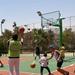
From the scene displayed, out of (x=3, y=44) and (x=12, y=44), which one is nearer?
(x=12, y=44)

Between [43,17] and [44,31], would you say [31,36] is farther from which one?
[43,17]

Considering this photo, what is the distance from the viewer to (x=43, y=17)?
25.1 m

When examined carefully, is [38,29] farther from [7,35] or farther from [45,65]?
[45,65]

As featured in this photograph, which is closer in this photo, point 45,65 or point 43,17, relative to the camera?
point 45,65

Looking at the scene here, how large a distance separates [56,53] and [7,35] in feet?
120

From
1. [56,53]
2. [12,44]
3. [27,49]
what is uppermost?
[12,44]

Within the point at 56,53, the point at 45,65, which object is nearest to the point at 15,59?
the point at 56,53

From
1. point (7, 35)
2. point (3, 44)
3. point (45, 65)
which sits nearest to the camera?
point (45, 65)

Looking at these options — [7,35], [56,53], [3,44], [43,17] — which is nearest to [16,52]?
[56,53]

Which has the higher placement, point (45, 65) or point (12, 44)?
point (12, 44)

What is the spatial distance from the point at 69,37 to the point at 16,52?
34265mm

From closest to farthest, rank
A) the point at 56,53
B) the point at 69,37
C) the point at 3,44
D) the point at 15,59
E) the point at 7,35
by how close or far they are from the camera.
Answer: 1. the point at 15,59
2. the point at 56,53
3. the point at 3,44
4. the point at 69,37
5. the point at 7,35

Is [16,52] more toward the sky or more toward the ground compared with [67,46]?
more toward the sky

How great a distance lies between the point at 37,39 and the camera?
3997cm
